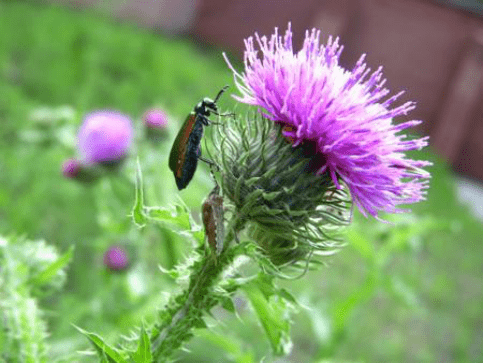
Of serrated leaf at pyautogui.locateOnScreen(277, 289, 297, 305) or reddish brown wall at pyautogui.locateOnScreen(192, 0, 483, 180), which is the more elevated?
reddish brown wall at pyautogui.locateOnScreen(192, 0, 483, 180)

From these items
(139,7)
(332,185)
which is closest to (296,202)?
(332,185)

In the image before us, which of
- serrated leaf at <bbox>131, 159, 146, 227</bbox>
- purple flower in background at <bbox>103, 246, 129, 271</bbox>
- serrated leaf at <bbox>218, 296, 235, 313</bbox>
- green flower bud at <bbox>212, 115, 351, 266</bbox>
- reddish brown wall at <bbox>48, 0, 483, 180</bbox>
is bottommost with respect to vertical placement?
purple flower in background at <bbox>103, 246, 129, 271</bbox>

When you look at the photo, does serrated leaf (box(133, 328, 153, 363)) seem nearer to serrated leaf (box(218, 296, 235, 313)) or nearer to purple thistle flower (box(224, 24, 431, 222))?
serrated leaf (box(218, 296, 235, 313))

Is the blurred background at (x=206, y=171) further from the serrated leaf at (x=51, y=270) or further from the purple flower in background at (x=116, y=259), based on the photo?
the serrated leaf at (x=51, y=270)

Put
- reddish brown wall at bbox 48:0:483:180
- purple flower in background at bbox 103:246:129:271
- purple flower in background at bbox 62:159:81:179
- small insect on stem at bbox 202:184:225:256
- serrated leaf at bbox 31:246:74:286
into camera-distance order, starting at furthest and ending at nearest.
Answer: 1. reddish brown wall at bbox 48:0:483:180
2. purple flower in background at bbox 62:159:81:179
3. purple flower in background at bbox 103:246:129:271
4. serrated leaf at bbox 31:246:74:286
5. small insect on stem at bbox 202:184:225:256

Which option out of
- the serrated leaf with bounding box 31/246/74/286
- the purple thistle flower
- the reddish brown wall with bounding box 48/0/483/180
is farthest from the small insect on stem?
the reddish brown wall with bounding box 48/0/483/180

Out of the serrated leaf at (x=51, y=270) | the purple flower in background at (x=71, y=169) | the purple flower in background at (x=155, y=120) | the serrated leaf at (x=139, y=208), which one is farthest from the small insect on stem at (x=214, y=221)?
the purple flower in background at (x=155, y=120)

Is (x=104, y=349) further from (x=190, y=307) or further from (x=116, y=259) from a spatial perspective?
(x=116, y=259)
